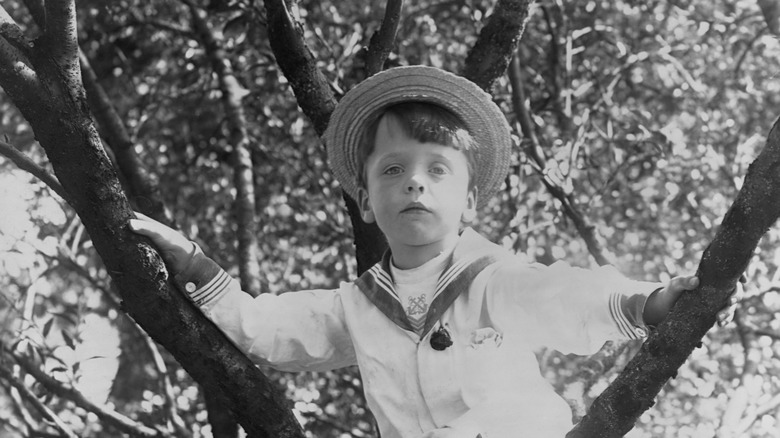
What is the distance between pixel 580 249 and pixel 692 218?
0.79 m

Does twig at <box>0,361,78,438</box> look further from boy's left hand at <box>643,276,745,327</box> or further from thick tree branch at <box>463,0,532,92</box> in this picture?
boy's left hand at <box>643,276,745,327</box>

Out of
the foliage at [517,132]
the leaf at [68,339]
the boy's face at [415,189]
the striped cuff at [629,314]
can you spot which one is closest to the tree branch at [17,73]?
the boy's face at [415,189]

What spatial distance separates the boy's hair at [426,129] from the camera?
2586mm

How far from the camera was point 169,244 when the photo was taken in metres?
2.44

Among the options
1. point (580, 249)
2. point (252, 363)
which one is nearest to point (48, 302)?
point (580, 249)

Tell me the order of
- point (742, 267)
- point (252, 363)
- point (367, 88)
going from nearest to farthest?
point (742, 267) < point (252, 363) < point (367, 88)

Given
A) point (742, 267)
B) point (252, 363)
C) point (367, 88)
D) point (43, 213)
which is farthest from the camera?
point (43, 213)

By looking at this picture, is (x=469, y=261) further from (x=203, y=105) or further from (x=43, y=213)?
(x=203, y=105)

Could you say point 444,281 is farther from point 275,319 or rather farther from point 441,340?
point 275,319

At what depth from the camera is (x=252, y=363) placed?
246 cm

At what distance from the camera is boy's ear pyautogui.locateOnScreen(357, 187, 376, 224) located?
2.78 meters

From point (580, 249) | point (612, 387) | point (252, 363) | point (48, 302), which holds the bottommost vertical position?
point (612, 387)

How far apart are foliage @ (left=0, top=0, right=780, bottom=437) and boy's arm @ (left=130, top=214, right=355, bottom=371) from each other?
1.78 metres

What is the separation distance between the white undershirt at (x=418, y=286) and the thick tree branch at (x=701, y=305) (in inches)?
23.0
